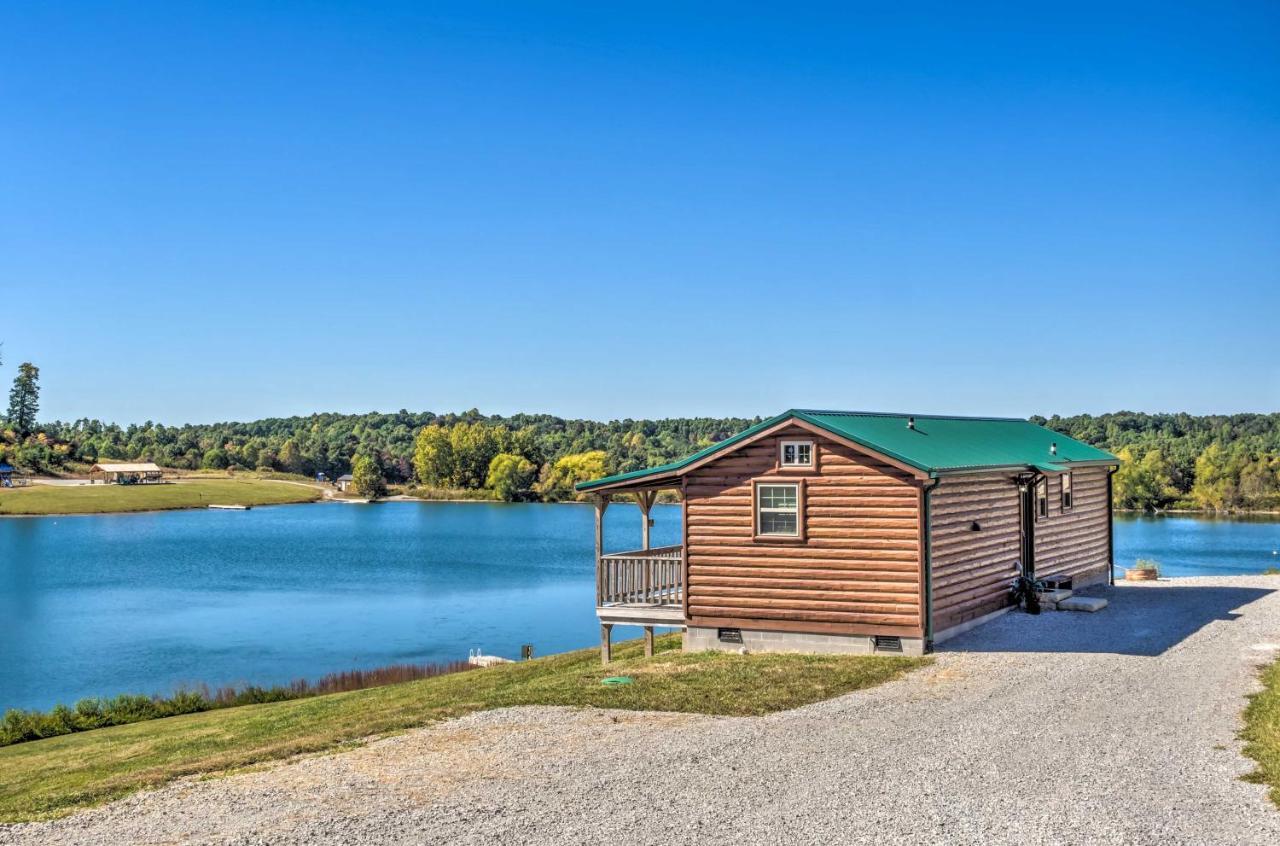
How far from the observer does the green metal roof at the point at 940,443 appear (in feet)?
57.9

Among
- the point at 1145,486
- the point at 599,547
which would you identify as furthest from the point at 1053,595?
the point at 1145,486

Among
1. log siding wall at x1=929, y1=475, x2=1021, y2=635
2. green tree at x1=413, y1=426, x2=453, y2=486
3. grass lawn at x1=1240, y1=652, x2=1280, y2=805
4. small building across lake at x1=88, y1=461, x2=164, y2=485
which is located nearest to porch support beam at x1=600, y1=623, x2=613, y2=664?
log siding wall at x1=929, y1=475, x2=1021, y2=635

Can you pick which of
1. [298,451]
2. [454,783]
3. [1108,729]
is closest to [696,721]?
[454,783]

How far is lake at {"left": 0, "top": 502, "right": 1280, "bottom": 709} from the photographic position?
99.9 ft

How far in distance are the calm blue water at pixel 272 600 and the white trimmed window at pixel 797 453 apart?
14534 mm

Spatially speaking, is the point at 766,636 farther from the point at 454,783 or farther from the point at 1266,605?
the point at 1266,605

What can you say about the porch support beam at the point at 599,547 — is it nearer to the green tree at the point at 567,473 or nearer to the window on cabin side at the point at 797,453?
the window on cabin side at the point at 797,453

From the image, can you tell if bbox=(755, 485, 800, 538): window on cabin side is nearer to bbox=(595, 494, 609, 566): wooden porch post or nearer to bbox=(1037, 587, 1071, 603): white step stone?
bbox=(595, 494, 609, 566): wooden porch post

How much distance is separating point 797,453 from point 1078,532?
9.44 metres

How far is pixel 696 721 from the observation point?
1287 centimetres

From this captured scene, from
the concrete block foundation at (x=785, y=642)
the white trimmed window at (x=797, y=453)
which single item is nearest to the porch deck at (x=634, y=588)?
the concrete block foundation at (x=785, y=642)

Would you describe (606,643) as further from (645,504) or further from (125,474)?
(125,474)

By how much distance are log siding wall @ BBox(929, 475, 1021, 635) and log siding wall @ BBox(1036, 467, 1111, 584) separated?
1.76 metres

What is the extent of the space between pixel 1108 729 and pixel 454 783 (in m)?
6.85
